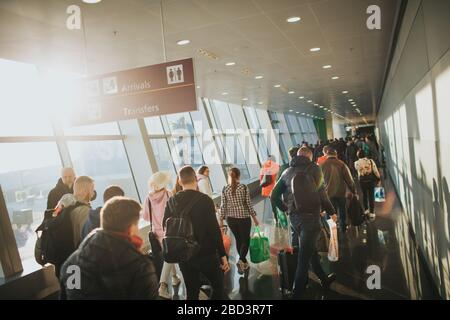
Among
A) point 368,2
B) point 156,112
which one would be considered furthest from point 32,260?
point 368,2

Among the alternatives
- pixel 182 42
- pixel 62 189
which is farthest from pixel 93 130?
pixel 62 189

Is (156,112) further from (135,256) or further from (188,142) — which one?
(188,142)

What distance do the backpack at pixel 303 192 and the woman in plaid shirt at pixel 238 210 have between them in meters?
1.04

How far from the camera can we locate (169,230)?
321cm

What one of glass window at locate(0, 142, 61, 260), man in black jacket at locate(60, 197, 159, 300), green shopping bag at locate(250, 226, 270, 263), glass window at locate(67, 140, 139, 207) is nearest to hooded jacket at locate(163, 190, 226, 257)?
man in black jacket at locate(60, 197, 159, 300)

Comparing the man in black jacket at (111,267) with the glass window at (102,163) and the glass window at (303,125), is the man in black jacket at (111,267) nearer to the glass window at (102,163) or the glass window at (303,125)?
the glass window at (102,163)

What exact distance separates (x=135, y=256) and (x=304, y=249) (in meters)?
2.41

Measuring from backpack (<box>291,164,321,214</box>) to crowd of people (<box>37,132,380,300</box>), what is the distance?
11mm

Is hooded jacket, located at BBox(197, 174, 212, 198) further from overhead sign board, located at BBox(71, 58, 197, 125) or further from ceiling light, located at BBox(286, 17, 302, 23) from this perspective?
ceiling light, located at BBox(286, 17, 302, 23)

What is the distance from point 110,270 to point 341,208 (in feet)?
17.1

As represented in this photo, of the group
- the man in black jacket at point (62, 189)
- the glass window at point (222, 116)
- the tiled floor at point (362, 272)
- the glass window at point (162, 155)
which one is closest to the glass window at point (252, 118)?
the glass window at point (222, 116)

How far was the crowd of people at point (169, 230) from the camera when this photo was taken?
6.74 feet

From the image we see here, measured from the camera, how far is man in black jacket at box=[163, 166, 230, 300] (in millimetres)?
3240
